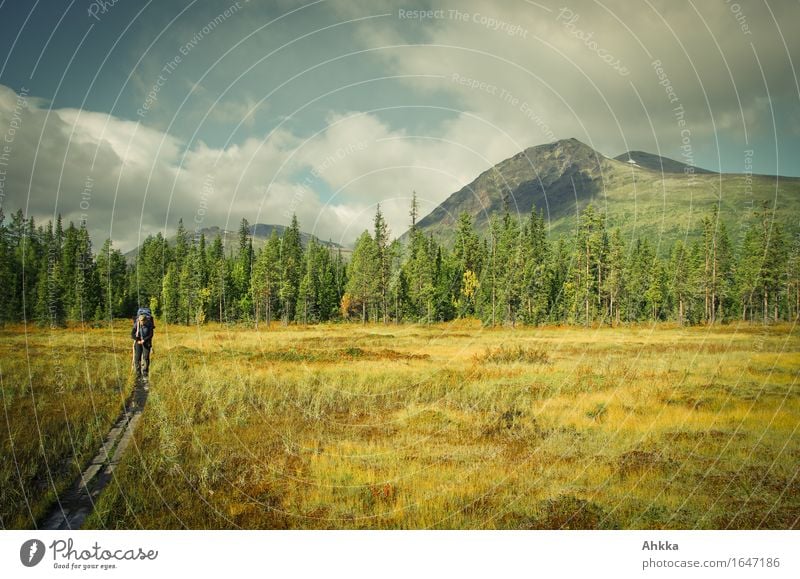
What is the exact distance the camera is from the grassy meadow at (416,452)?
21.8 feet

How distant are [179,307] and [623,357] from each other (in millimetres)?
65831

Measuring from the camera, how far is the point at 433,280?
66750mm

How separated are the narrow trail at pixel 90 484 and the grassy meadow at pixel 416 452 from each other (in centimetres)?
19

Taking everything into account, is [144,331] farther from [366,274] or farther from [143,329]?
[366,274]

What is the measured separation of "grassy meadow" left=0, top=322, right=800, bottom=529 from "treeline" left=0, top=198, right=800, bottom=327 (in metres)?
45.7

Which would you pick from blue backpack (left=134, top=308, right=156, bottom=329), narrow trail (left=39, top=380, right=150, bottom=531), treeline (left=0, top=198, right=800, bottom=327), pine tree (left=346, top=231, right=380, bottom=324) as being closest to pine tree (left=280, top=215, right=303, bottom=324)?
treeline (left=0, top=198, right=800, bottom=327)

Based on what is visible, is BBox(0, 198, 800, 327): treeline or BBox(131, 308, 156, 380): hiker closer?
BBox(131, 308, 156, 380): hiker

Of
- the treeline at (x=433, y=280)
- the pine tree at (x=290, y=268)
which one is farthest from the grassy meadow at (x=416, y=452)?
the pine tree at (x=290, y=268)

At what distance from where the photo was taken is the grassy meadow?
21.8 feet

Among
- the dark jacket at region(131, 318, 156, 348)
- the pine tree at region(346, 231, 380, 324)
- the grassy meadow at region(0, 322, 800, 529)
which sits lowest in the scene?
the grassy meadow at region(0, 322, 800, 529)

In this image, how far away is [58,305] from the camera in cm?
5150

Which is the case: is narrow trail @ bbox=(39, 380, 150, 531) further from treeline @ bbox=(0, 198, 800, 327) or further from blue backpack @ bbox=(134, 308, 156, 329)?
treeline @ bbox=(0, 198, 800, 327)

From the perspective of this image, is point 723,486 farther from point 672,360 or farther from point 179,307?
point 179,307

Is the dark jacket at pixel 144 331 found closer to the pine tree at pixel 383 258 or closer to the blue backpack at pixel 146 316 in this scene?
the blue backpack at pixel 146 316
